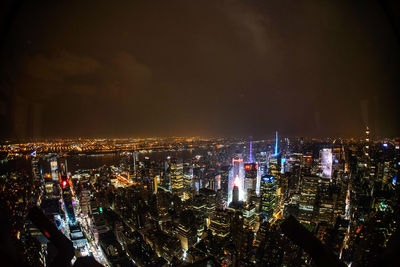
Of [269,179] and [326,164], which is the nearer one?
[326,164]

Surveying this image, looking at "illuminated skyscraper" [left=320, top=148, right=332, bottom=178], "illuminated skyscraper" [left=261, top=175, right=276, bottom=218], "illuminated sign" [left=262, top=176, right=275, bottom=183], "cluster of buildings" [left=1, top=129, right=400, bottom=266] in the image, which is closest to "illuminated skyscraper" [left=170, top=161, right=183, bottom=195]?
"cluster of buildings" [left=1, top=129, right=400, bottom=266]

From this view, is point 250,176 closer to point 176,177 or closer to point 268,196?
point 268,196

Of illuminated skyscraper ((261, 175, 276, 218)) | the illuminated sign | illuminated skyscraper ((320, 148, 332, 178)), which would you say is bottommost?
illuminated skyscraper ((261, 175, 276, 218))

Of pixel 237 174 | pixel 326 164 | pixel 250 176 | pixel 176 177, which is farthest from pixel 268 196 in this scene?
pixel 176 177

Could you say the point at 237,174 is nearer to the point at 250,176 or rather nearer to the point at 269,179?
the point at 250,176

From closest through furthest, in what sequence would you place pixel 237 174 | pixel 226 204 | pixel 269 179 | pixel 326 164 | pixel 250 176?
pixel 326 164, pixel 269 179, pixel 226 204, pixel 250 176, pixel 237 174

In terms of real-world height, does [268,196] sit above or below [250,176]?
below

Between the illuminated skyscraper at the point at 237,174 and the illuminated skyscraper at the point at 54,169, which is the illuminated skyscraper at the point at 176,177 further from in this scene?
the illuminated skyscraper at the point at 54,169

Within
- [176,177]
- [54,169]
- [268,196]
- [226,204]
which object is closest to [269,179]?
[268,196]

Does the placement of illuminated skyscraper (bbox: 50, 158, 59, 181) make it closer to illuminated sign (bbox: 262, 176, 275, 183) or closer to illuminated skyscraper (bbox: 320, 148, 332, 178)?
illuminated sign (bbox: 262, 176, 275, 183)

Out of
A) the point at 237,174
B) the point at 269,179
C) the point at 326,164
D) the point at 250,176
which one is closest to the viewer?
the point at 326,164

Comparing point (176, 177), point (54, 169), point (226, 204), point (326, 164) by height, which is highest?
point (326, 164)

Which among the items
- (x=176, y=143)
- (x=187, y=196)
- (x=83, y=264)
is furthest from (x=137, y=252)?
(x=176, y=143)

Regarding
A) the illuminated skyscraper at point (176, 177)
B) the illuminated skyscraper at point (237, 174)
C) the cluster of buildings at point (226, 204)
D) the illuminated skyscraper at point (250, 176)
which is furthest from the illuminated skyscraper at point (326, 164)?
the illuminated skyscraper at point (176, 177)
